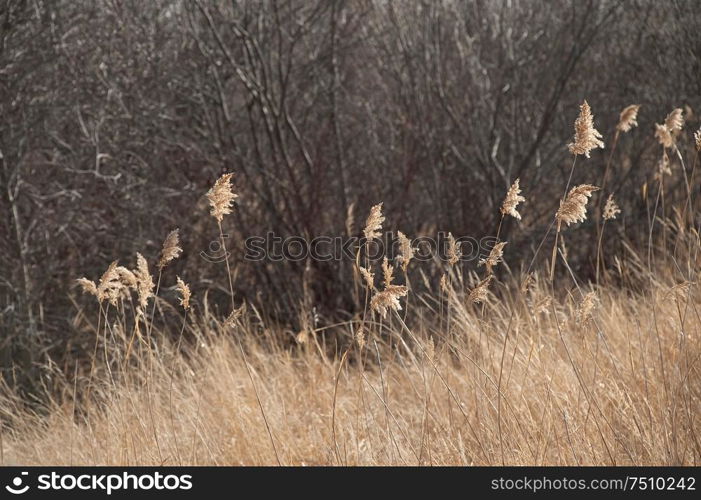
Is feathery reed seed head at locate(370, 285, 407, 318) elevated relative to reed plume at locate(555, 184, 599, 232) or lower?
lower

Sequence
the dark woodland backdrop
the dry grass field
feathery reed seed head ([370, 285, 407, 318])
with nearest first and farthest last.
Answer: feathery reed seed head ([370, 285, 407, 318]) → the dry grass field → the dark woodland backdrop

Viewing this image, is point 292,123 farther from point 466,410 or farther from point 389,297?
point 389,297

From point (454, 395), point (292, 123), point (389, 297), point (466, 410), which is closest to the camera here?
point (389, 297)

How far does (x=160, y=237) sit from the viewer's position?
5.98 meters

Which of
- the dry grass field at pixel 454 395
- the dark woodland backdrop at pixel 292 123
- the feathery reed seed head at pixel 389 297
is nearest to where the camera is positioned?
the feathery reed seed head at pixel 389 297

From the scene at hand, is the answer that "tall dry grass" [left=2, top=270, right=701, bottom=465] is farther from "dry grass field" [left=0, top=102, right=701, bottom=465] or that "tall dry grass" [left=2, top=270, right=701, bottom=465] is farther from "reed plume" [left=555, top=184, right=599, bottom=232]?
"reed plume" [left=555, top=184, right=599, bottom=232]

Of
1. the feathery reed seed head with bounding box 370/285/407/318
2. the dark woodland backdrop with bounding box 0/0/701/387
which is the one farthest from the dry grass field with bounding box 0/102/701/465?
the dark woodland backdrop with bounding box 0/0/701/387

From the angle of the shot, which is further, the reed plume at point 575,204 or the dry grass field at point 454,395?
the dry grass field at point 454,395

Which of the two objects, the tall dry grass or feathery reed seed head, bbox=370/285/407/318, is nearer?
feathery reed seed head, bbox=370/285/407/318

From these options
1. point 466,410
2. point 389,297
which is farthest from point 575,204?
point 466,410

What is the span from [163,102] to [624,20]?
3.26 meters

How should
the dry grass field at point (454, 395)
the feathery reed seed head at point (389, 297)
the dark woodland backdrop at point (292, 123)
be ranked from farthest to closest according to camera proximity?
the dark woodland backdrop at point (292, 123) < the dry grass field at point (454, 395) < the feathery reed seed head at point (389, 297)

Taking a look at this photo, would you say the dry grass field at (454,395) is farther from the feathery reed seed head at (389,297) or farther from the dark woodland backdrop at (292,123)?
the dark woodland backdrop at (292,123)
